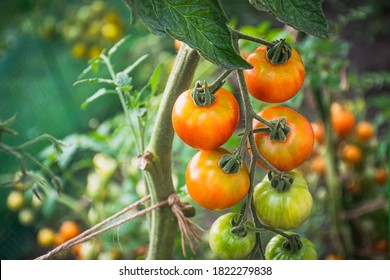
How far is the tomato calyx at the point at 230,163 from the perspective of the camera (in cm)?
46

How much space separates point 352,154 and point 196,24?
2.61 feet

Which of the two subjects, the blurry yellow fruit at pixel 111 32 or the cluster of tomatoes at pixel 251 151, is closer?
the cluster of tomatoes at pixel 251 151

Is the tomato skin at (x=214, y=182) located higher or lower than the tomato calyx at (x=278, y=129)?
lower

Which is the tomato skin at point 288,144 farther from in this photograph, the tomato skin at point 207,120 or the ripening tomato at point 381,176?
the ripening tomato at point 381,176

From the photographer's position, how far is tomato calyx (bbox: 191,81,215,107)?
449 millimetres

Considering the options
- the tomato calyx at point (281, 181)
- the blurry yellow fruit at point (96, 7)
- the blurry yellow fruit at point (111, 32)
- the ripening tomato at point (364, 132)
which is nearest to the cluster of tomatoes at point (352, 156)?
the ripening tomato at point (364, 132)

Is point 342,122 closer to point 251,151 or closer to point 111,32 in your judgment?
point 111,32

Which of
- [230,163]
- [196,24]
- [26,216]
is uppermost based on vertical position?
[196,24]

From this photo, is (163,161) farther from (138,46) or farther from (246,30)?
(138,46)

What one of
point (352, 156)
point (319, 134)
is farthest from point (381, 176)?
point (319, 134)

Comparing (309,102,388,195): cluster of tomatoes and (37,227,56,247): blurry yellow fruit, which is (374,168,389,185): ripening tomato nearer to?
(309,102,388,195): cluster of tomatoes

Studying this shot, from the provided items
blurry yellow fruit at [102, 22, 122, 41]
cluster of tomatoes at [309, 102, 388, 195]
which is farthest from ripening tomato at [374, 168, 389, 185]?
blurry yellow fruit at [102, 22, 122, 41]

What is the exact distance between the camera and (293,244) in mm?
499

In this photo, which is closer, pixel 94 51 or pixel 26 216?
pixel 26 216
